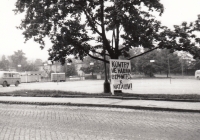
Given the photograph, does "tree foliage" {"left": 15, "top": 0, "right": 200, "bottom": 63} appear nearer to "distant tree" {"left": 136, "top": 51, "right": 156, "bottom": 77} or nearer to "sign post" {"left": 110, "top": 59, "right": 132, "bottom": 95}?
"sign post" {"left": 110, "top": 59, "right": 132, "bottom": 95}

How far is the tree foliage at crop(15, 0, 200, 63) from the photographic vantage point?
1502 cm

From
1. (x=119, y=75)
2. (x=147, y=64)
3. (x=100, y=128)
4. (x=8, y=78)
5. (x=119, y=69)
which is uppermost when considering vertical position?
(x=147, y=64)

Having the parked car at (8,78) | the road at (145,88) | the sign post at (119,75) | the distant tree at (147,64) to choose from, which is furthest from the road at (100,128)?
the distant tree at (147,64)

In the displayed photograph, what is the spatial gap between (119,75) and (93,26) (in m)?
4.28

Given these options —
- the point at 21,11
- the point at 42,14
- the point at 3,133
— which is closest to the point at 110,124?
the point at 3,133

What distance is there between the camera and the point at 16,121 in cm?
802

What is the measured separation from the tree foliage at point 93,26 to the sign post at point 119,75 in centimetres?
163

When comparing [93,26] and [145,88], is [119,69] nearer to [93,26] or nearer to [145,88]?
[93,26]

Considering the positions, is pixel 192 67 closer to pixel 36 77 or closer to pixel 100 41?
pixel 36 77

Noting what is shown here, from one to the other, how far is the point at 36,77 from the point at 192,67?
1980 inches

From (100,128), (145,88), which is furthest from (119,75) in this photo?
(145,88)

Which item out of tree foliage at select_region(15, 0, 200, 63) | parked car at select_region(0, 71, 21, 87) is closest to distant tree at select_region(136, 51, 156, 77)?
parked car at select_region(0, 71, 21, 87)

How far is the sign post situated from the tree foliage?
163 cm

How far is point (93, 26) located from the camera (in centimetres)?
1697
